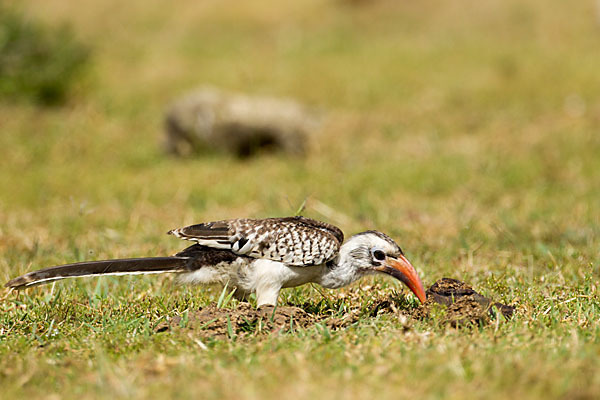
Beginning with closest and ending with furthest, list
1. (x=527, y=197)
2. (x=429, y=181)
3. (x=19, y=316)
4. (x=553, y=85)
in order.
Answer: (x=19, y=316)
(x=527, y=197)
(x=429, y=181)
(x=553, y=85)

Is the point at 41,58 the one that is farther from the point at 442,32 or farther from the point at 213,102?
the point at 442,32

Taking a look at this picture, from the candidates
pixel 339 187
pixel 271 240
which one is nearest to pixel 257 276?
pixel 271 240

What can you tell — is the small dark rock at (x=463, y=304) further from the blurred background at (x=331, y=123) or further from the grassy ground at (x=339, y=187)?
the blurred background at (x=331, y=123)

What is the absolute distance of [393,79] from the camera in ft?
50.3

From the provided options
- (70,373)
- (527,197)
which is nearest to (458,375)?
(70,373)

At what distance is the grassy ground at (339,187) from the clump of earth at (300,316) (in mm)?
137

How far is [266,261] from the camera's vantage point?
4.35 meters

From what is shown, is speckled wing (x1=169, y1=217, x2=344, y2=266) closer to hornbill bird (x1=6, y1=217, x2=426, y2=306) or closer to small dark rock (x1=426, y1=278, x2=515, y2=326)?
hornbill bird (x1=6, y1=217, x2=426, y2=306)

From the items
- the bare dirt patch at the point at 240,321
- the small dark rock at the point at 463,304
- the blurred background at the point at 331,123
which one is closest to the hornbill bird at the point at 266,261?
the small dark rock at the point at 463,304

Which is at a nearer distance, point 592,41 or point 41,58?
point 41,58

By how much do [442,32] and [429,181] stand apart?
378 inches

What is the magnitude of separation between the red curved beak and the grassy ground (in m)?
0.33

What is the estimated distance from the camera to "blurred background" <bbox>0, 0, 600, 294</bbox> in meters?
7.57

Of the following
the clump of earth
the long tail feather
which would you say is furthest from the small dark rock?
the long tail feather
